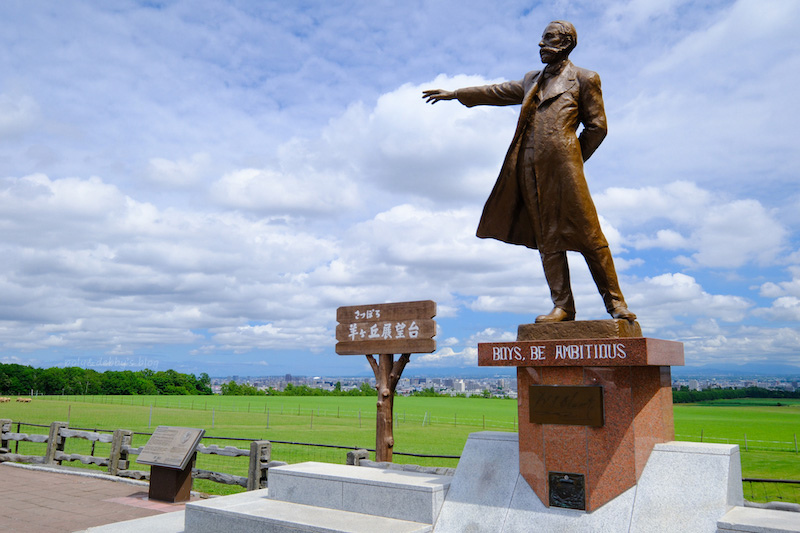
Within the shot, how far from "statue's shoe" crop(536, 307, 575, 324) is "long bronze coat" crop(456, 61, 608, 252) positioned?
59cm

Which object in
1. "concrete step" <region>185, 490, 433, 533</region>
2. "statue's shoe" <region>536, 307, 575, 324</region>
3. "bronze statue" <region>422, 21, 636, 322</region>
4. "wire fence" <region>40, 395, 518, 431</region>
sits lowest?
"wire fence" <region>40, 395, 518, 431</region>

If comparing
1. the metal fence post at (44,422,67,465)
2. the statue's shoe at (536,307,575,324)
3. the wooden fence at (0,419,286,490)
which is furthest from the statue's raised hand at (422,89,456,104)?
the metal fence post at (44,422,67,465)

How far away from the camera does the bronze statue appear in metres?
5.44

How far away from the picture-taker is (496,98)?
20.3 feet

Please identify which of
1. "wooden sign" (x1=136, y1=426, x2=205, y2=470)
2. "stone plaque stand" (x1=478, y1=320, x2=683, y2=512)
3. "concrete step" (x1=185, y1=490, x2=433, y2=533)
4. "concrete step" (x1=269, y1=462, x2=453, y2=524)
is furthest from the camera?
"wooden sign" (x1=136, y1=426, x2=205, y2=470)

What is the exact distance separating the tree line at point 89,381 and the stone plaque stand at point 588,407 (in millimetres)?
55828

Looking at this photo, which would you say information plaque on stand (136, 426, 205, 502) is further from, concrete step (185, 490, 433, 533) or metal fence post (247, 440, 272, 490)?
concrete step (185, 490, 433, 533)

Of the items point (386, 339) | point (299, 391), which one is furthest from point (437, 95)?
point (299, 391)

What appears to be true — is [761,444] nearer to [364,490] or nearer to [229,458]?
[229,458]

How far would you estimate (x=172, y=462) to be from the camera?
908 cm

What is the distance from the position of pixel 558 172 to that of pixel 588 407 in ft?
7.00

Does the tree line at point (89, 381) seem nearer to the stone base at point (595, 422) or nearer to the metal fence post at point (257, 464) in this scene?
the metal fence post at point (257, 464)

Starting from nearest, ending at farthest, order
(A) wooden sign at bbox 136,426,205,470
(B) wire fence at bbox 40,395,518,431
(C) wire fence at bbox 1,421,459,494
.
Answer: (A) wooden sign at bbox 136,426,205,470, (C) wire fence at bbox 1,421,459,494, (B) wire fence at bbox 40,395,518,431

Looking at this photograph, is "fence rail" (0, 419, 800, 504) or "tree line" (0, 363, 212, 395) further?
"tree line" (0, 363, 212, 395)
